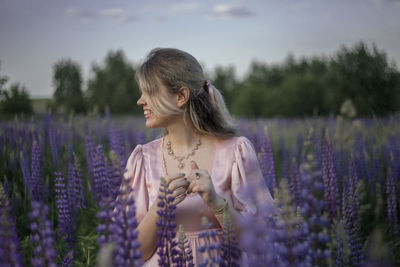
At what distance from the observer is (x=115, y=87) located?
124 ft

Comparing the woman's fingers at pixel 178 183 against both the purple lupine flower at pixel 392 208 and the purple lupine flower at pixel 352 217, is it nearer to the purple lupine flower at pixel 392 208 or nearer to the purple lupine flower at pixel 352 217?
the purple lupine flower at pixel 352 217

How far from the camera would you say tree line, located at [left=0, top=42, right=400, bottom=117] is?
1452 cm

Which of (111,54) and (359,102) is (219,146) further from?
(111,54)

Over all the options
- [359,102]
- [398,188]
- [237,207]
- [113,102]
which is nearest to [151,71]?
[237,207]

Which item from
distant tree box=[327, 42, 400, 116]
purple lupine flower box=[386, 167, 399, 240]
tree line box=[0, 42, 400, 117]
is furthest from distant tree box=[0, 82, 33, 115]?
distant tree box=[327, 42, 400, 116]

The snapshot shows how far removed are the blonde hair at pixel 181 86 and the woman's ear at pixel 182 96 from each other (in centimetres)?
3

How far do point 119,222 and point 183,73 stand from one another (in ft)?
4.87

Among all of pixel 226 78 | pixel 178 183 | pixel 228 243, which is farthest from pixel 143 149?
pixel 226 78

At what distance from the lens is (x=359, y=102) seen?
16.5 meters

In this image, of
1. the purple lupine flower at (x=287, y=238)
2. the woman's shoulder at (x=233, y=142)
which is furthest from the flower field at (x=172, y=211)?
the woman's shoulder at (x=233, y=142)

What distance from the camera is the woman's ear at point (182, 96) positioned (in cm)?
274

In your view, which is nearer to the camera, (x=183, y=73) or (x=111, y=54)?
(x=183, y=73)

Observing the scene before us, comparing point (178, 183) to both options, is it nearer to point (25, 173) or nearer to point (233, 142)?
point (233, 142)

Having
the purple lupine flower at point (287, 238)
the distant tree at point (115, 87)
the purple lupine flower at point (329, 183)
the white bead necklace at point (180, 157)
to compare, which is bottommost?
the purple lupine flower at point (329, 183)
